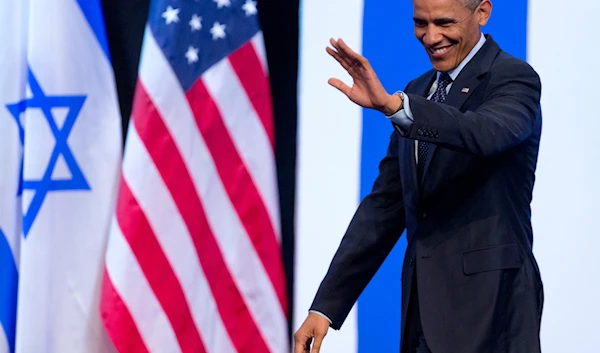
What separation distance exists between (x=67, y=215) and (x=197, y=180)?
1.53 ft

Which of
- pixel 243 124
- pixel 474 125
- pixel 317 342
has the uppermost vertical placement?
pixel 243 124

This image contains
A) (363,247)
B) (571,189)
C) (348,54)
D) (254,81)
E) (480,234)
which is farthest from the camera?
(254,81)

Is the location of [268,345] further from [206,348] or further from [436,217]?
[436,217]

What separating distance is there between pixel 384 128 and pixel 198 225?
0.73 meters

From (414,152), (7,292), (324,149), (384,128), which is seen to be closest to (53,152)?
(7,292)

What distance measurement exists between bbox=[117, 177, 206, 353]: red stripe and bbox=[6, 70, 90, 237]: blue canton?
0.62 ft

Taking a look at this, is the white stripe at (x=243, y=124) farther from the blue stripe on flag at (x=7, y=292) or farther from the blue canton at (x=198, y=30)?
the blue stripe on flag at (x=7, y=292)

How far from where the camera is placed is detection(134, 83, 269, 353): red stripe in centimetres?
271

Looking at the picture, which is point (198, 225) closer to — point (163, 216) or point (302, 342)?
point (163, 216)

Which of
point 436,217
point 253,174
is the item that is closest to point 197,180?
point 253,174

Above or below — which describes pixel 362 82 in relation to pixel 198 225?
below

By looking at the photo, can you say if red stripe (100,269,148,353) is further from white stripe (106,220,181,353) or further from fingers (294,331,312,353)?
fingers (294,331,312,353)

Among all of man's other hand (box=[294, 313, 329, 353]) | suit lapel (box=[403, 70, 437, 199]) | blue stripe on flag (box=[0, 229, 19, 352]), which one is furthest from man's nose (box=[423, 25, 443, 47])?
blue stripe on flag (box=[0, 229, 19, 352])

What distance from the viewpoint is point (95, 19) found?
284 cm
